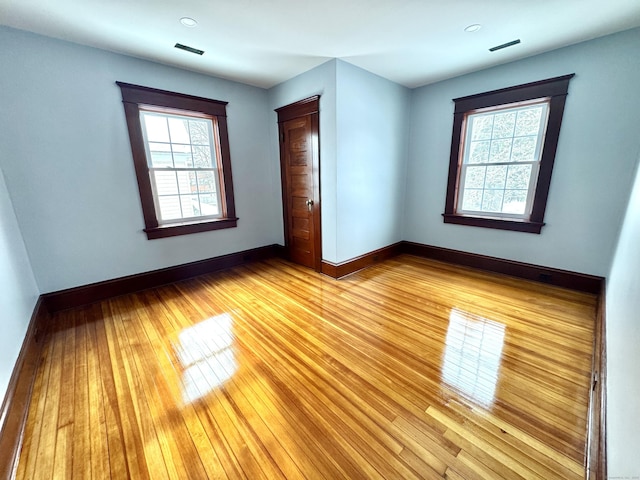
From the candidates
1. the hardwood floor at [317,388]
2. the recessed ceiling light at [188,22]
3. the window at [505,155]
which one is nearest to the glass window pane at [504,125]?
the window at [505,155]

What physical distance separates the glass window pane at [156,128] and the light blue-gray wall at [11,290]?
4.43 feet

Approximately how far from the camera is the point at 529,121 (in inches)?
123

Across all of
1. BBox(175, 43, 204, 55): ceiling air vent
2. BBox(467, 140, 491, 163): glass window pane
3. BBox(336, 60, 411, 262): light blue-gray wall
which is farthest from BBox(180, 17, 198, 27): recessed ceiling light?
BBox(467, 140, 491, 163): glass window pane

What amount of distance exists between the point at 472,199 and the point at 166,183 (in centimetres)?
431

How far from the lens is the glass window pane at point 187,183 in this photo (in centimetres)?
337

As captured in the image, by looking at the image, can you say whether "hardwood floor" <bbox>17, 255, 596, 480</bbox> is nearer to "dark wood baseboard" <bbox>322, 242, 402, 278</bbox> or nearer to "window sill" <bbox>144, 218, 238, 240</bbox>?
"dark wood baseboard" <bbox>322, 242, 402, 278</bbox>

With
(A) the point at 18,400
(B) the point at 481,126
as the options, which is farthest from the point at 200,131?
(B) the point at 481,126

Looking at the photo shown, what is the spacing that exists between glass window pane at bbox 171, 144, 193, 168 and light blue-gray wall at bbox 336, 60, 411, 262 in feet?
6.63

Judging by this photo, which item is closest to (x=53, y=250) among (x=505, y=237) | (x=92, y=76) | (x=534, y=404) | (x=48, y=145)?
(x=48, y=145)

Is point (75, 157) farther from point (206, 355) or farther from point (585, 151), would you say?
point (585, 151)

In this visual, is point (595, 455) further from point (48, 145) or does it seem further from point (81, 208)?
point (48, 145)

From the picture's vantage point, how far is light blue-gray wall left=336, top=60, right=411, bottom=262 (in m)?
3.24

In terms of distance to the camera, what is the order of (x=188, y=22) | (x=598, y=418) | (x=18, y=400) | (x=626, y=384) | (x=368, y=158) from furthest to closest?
1. (x=368, y=158)
2. (x=188, y=22)
3. (x=18, y=400)
4. (x=598, y=418)
5. (x=626, y=384)

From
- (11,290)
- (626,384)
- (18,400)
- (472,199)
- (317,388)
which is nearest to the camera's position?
Answer: (626,384)
